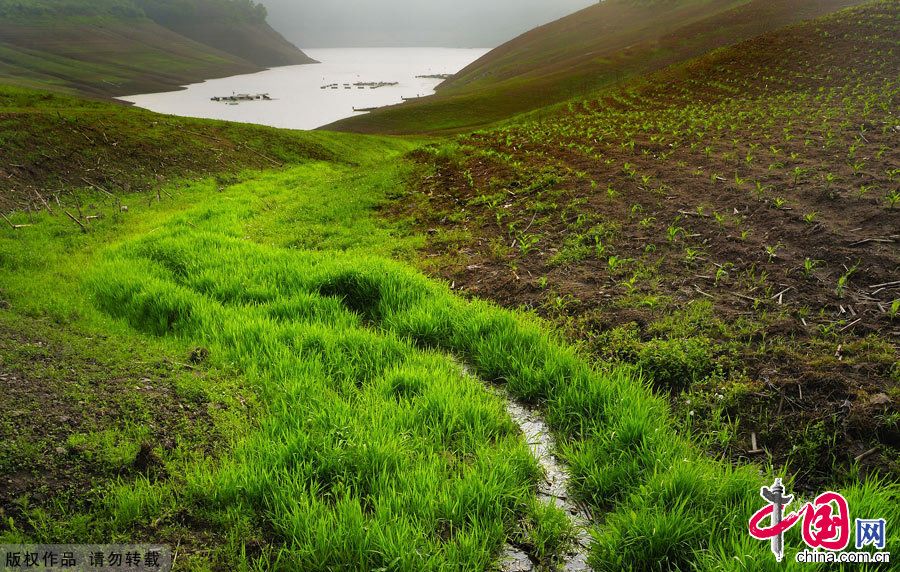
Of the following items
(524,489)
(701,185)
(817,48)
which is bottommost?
(524,489)

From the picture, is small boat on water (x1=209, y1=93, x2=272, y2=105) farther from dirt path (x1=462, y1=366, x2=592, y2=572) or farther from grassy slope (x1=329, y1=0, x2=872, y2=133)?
dirt path (x1=462, y1=366, x2=592, y2=572)

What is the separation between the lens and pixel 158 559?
344cm

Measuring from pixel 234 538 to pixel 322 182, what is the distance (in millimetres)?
20278

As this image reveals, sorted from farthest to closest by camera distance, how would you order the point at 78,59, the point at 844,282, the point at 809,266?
1. the point at 78,59
2. the point at 809,266
3. the point at 844,282

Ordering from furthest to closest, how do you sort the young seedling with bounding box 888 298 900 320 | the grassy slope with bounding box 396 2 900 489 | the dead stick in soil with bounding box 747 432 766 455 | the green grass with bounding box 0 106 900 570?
the young seedling with bounding box 888 298 900 320 < the grassy slope with bounding box 396 2 900 489 < the dead stick in soil with bounding box 747 432 766 455 < the green grass with bounding box 0 106 900 570

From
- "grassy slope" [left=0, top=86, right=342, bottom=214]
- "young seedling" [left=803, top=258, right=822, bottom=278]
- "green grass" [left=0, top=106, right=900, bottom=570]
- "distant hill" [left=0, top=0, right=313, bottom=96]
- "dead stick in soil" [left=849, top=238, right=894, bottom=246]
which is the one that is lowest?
"green grass" [left=0, top=106, right=900, bottom=570]

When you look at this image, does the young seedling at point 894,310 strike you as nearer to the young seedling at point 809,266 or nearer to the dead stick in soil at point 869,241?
the young seedling at point 809,266

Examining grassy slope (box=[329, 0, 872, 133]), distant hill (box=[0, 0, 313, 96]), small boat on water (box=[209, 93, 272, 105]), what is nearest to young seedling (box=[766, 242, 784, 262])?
grassy slope (box=[329, 0, 872, 133])

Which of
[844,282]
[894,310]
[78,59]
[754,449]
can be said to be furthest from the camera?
[78,59]

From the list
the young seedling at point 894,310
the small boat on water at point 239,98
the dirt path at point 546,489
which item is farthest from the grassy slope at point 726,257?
the small boat on water at point 239,98

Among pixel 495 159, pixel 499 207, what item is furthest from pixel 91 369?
pixel 495 159

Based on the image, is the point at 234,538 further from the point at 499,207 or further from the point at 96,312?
the point at 499,207

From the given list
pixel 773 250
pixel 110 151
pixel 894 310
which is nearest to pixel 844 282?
pixel 894 310

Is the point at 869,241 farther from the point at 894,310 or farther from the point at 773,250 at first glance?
the point at 894,310
